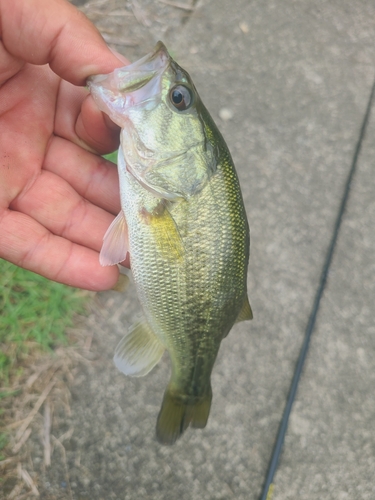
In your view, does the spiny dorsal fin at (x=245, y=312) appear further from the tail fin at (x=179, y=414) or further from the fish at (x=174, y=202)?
the tail fin at (x=179, y=414)

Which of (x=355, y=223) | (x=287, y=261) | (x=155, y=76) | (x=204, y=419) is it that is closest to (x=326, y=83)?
(x=355, y=223)

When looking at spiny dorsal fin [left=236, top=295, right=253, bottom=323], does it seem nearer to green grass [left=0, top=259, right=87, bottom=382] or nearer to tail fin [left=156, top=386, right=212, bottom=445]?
tail fin [left=156, top=386, right=212, bottom=445]

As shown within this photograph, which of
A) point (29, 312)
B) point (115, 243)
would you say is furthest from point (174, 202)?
point (29, 312)

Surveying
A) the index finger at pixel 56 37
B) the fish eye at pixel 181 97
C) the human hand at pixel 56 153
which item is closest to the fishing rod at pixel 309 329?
the human hand at pixel 56 153

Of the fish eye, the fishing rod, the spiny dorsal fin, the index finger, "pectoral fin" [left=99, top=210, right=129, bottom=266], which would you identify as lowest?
the fishing rod

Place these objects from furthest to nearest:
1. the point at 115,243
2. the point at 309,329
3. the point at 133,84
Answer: the point at 309,329 < the point at 115,243 < the point at 133,84

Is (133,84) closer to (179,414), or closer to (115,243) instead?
(115,243)

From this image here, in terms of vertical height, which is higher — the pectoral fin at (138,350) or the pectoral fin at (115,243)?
the pectoral fin at (115,243)

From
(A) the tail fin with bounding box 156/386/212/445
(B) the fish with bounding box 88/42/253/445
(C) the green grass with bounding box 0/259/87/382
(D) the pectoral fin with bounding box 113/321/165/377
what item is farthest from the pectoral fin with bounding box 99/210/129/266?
(C) the green grass with bounding box 0/259/87/382
